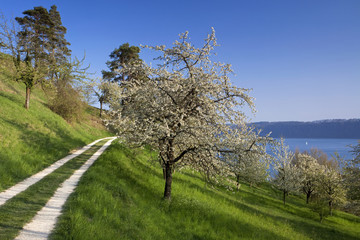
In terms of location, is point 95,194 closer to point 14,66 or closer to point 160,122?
point 160,122

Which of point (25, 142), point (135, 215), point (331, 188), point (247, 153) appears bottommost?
point (331, 188)

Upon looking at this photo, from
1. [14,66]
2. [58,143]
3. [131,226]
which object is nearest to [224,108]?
[131,226]

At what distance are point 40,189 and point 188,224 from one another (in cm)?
721

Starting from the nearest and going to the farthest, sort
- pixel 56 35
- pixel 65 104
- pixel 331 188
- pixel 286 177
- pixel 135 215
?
pixel 135 215 < pixel 331 188 < pixel 65 104 < pixel 286 177 < pixel 56 35

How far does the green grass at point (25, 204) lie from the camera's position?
5.88 m

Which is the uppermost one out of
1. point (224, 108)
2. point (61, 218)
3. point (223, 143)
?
point (224, 108)

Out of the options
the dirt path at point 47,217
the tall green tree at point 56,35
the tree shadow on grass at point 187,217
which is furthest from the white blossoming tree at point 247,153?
the tall green tree at point 56,35

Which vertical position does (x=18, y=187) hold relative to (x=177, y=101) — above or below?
below

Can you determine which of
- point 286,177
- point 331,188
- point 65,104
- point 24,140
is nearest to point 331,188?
point 331,188

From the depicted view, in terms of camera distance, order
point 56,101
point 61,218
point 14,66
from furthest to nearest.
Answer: point 56,101
point 14,66
point 61,218

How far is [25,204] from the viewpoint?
25.0 ft

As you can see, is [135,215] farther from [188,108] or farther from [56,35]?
[56,35]

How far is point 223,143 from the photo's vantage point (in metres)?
10.6

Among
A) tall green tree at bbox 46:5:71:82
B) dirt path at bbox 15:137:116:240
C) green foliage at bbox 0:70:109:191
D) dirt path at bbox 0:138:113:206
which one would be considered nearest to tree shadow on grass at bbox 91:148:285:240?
dirt path at bbox 15:137:116:240
